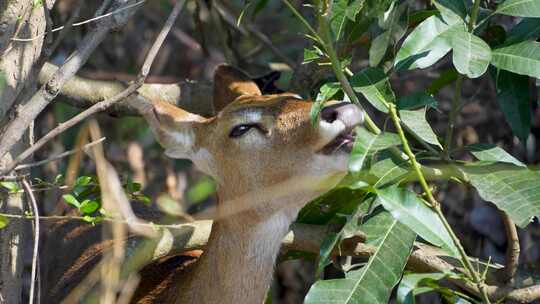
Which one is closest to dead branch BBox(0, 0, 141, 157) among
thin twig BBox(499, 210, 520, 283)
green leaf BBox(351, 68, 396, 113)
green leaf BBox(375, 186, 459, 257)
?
green leaf BBox(351, 68, 396, 113)

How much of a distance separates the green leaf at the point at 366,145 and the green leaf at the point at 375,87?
1.13ft

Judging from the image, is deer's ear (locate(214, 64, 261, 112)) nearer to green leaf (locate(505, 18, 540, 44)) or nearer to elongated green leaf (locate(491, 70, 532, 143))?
elongated green leaf (locate(491, 70, 532, 143))

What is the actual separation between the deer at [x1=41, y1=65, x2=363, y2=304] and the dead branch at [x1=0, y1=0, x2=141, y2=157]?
0.72 metres

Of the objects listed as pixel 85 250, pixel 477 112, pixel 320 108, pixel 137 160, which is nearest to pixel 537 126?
pixel 477 112

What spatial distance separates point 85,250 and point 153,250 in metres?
1.08

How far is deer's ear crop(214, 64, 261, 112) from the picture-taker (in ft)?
14.9

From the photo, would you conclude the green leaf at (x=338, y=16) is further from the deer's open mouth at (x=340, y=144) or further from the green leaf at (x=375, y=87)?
the deer's open mouth at (x=340, y=144)

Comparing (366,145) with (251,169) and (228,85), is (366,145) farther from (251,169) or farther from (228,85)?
(228,85)

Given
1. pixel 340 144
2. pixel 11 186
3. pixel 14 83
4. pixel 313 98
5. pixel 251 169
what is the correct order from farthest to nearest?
pixel 313 98, pixel 251 169, pixel 340 144, pixel 14 83, pixel 11 186

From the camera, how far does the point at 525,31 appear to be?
352 cm

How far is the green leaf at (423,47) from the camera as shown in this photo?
125 inches

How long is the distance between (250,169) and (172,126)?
44 centimetres

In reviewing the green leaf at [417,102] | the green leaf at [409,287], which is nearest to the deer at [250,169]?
the green leaf at [417,102]

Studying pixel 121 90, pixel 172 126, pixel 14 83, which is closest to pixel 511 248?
pixel 172 126
